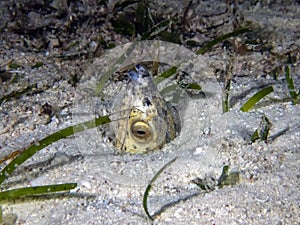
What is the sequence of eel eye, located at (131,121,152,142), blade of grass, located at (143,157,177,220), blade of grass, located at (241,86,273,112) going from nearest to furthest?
blade of grass, located at (143,157,177,220)
eel eye, located at (131,121,152,142)
blade of grass, located at (241,86,273,112)

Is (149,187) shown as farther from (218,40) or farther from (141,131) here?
(218,40)

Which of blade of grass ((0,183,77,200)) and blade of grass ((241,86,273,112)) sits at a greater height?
blade of grass ((241,86,273,112))

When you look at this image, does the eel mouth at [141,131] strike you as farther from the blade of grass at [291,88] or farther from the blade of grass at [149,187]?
the blade of grass at [291,88]

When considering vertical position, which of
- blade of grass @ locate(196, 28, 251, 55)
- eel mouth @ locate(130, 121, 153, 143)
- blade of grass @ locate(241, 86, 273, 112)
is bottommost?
eel mouth @ locate(130, 121, 153, 143)

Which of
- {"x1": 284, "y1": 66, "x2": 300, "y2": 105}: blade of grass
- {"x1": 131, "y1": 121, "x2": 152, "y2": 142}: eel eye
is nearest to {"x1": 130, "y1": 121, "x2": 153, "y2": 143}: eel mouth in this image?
{"x1": 131, "y1": 121, "x2": 152, "y2": 142}: eel eye

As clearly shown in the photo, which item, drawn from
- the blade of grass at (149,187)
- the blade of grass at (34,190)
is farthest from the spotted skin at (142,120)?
the blade of grass at (34,190)

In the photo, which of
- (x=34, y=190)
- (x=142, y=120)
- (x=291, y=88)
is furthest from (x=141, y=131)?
(x=291, y=88)

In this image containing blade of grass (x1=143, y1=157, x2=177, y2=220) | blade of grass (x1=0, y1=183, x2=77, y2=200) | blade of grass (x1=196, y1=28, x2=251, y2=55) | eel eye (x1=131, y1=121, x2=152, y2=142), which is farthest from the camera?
blade of grass (x1=196, y1=28, x2=251, y2=55)

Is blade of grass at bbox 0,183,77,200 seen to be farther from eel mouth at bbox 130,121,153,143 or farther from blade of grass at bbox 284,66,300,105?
blade of grass at bbox 284,66,300,105
